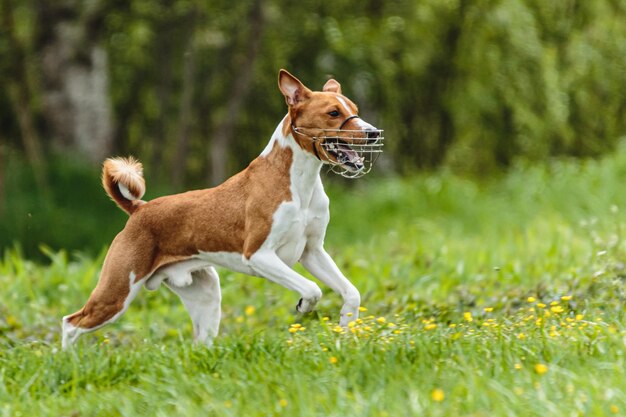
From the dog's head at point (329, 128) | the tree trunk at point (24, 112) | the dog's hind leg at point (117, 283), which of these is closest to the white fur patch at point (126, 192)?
the dog's hind leg at point (117, 283)

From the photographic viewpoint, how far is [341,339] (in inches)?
228

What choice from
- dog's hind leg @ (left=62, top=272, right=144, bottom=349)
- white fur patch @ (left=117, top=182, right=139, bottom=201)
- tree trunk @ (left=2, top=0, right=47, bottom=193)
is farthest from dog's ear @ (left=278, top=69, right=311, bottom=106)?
tree trunk @ (left=2, top=0, right=47, bottom=193)

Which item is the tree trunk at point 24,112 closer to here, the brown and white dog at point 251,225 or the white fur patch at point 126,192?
the white fur patch at point 126,192

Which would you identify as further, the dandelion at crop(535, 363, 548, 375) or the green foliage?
the green foliage

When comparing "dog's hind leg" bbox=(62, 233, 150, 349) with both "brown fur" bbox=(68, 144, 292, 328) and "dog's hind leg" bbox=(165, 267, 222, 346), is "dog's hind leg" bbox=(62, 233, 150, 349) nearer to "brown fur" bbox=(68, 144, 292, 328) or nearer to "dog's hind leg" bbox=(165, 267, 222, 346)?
"brown fur" bbox=(68, 144, 292, 328)

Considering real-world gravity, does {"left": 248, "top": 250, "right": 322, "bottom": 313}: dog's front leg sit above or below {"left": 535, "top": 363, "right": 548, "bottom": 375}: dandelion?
A: above

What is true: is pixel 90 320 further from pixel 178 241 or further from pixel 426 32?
pixel 426 32

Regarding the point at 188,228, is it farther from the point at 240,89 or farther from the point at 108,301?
the point at 240,89

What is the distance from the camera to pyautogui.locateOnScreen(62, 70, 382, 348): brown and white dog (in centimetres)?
593

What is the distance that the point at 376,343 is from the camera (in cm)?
564

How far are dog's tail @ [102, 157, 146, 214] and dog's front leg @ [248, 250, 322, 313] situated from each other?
1001mm

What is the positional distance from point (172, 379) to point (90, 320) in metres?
1.21

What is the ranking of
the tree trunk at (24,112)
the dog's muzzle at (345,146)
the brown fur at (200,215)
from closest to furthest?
the dog's muzzle at (345,146) → the brown fur at (200,215) → the tree trunk at (24,112)

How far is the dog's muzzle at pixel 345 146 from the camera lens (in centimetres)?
571
